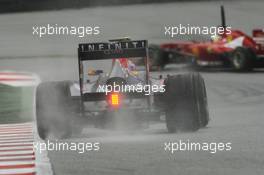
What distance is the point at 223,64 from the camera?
87.7 feet

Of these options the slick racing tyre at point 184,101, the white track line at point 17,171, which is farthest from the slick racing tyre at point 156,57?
the white track line at point 17,171

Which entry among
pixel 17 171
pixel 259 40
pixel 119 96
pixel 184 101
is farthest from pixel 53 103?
pixel 259 40

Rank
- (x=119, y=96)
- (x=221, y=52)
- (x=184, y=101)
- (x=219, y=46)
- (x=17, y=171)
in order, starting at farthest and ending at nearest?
(x=219, y=46)
(x=221, y=52)
(x=184, y=101)
(x=119, y=96)
(x=17, y=171)

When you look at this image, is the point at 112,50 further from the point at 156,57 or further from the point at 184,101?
the point at 156,57

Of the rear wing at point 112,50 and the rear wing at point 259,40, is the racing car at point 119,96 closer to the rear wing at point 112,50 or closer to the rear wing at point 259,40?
the rear wing at point 112,50

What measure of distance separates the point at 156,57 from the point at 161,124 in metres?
11.5

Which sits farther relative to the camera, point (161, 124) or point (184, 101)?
point (161, 124)

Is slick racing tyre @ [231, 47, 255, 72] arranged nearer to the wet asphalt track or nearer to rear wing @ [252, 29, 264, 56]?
rear wing @ [252, 29, 264, 56]

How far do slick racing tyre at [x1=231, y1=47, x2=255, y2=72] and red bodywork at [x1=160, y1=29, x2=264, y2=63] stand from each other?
16cm

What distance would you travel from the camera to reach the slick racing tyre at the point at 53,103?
12.8 metres

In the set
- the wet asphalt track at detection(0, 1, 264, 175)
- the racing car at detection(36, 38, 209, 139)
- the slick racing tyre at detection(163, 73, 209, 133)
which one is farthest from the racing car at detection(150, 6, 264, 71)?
the slick racing tyre at detection(163, 73, 209, 133)

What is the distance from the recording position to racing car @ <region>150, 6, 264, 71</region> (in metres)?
25.7

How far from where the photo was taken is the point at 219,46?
26.4 m

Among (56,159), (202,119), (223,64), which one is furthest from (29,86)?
(56,159)
